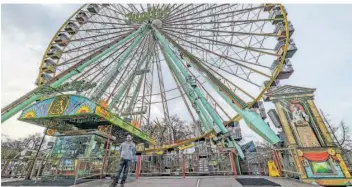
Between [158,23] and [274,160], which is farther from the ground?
[158,23]

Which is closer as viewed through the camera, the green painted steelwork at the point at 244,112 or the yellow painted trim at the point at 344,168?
the yellow painted trim at the point at 344,168

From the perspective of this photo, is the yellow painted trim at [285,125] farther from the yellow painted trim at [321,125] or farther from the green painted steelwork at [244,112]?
the yellow painted trim at [321,125]

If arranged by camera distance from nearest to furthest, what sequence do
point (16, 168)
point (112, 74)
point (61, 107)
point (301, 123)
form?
point (16, 168) → point (301, 123) → point (61, 107) → point (112, 74)

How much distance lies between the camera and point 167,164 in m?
11.8

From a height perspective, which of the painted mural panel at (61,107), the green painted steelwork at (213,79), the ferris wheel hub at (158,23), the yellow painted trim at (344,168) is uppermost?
the ferris wheel hub at (158,23)

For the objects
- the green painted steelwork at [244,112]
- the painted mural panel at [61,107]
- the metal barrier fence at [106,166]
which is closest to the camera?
the metal barrier fence at [106,166]

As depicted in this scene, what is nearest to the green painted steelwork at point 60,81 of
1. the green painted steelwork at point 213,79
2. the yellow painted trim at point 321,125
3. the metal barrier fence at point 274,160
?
the green painted steelwork at point 213,79

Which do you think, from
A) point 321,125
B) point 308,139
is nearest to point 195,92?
point 308,139

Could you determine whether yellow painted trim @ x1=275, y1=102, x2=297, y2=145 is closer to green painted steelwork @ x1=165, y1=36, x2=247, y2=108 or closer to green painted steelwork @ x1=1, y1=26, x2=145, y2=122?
green painted steelwork @ x1=165, y1=36, x2=247, y2=108

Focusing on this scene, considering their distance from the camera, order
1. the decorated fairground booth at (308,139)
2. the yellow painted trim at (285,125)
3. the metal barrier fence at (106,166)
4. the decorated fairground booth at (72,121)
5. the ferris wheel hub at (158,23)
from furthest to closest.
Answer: the ferris wheel hub at (158,23) < the decorated fairground booth at (72,121) < the yellow painted trim at (285,125) < the decorated fairground booth at (308,139) < the metal barrier fence at (106,166)

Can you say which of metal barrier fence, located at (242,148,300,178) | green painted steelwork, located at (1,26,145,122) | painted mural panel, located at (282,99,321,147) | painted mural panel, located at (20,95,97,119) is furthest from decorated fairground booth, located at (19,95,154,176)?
painted mural panel, located at (282,99,321,147)

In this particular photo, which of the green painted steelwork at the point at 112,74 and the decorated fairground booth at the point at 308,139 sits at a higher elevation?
the green painted steelwork at the point at 112,74

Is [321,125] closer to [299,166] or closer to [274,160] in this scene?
[299,166]

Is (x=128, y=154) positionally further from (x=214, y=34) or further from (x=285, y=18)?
(x=285, y=18)
